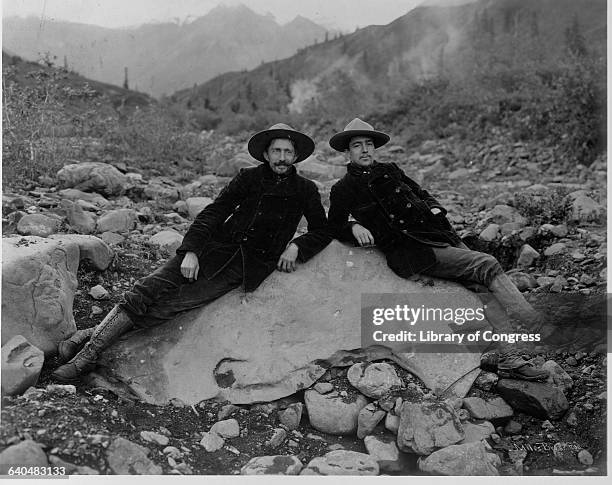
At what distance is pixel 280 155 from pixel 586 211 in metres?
3.08

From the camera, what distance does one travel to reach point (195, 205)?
234 inches

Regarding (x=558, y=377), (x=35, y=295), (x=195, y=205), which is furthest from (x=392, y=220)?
(x=195, y=205)

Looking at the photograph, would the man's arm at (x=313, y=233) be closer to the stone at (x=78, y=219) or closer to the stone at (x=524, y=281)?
the stone at (x=524, y=281)

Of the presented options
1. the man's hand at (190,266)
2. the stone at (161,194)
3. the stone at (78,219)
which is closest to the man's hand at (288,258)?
the man's hand at (190,266)

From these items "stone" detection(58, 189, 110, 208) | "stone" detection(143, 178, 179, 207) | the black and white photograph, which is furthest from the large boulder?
"stone" detection(143, 178, 179, 207)

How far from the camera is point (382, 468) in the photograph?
3037 mm

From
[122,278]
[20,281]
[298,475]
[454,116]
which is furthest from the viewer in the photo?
[454,116]

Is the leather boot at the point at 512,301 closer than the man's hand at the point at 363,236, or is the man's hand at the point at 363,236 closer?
the leather boot at the point at 512,301

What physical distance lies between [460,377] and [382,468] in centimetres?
73

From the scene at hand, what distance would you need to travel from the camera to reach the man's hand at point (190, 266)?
11.4 feet

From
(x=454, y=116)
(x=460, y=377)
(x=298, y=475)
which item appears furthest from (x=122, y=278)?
(x=454, y=116)

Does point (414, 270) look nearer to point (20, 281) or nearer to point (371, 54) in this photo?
point (20, 281)

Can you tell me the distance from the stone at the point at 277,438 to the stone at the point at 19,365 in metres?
1.29

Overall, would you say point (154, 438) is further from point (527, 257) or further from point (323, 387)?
point (527, 257)
